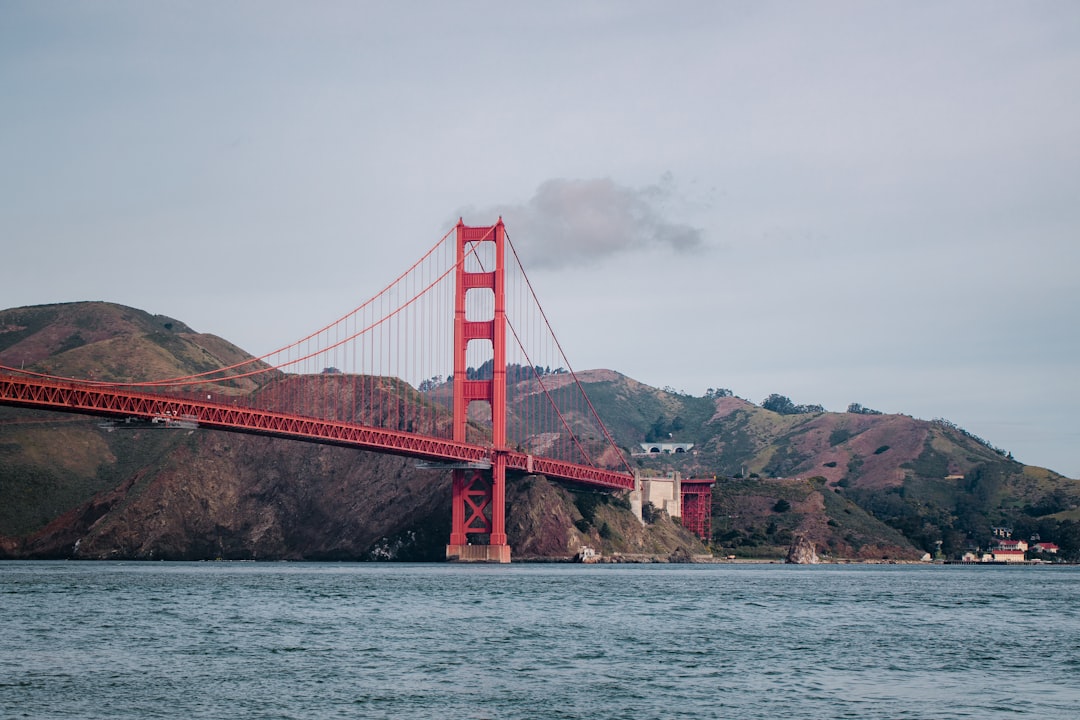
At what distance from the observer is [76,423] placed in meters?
148

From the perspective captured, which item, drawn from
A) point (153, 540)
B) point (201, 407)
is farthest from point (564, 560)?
point (201, 407)

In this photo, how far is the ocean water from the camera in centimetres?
2791

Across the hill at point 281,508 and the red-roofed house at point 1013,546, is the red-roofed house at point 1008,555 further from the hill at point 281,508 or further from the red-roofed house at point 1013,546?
the hill at point 281,508

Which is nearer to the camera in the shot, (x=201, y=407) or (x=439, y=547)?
A: (x=201, y=407)

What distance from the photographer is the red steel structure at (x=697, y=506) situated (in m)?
154

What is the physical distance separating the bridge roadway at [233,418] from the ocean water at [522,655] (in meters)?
10.9

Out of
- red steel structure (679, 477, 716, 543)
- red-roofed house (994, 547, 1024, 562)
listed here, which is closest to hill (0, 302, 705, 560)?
red steel structure (679, 477, 716, 543)

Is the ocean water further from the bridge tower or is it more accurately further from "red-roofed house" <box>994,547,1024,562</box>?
"red-roofed house" <box>994,547,1024,562</box>

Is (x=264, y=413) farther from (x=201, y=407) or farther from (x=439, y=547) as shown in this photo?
(x=439, y=547)

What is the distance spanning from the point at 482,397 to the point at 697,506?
5234 centimetres

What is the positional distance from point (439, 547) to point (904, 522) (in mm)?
68689

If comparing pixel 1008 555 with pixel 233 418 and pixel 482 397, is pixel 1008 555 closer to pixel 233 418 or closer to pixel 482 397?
pixel 482 397

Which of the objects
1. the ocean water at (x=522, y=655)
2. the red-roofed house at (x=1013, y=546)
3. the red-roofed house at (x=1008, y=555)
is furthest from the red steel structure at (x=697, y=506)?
the ocean water at (x=522, y=655)

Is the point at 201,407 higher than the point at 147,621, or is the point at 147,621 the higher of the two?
the point at 201,407
